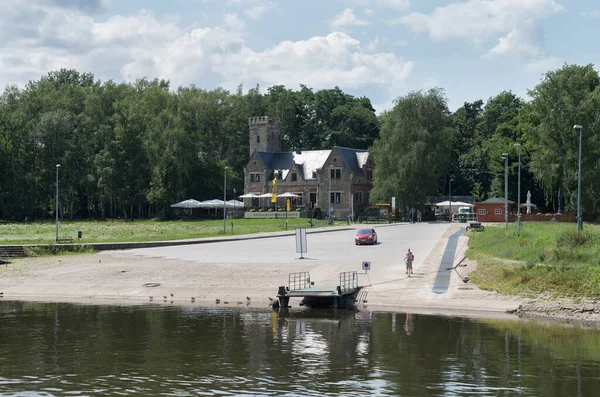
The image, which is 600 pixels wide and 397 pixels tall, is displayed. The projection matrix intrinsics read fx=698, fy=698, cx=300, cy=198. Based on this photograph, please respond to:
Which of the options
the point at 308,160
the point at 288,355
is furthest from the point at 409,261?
the point at 308,160

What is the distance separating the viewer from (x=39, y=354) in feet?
79.5

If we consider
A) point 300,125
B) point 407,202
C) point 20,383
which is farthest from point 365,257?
point 300,125

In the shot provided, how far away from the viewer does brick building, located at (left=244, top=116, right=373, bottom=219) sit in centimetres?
11212

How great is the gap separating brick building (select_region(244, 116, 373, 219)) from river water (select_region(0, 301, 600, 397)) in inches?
3075

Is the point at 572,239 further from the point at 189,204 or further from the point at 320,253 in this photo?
the point at 189,204

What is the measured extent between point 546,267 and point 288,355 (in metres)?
16.9

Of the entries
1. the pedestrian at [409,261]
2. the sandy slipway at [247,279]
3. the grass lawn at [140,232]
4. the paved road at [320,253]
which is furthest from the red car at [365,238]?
the grass lawn at [140,232]

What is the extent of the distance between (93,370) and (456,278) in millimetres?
22477

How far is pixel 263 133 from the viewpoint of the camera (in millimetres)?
125250

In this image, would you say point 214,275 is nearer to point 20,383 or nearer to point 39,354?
point 39,354

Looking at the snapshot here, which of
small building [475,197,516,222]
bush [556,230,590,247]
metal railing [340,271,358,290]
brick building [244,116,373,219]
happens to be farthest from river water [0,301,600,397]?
brick building [244,116,373,219]

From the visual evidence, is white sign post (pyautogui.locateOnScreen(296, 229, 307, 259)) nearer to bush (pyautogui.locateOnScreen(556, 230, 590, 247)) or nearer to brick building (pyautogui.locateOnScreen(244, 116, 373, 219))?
bush (pyautogui.locateOnScreen(556, 230, 590, 247))

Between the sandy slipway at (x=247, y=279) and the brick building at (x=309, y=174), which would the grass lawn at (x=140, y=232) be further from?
the brick building at (x=309, y=174)

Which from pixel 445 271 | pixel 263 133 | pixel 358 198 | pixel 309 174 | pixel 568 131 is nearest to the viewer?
pixel 445 271
